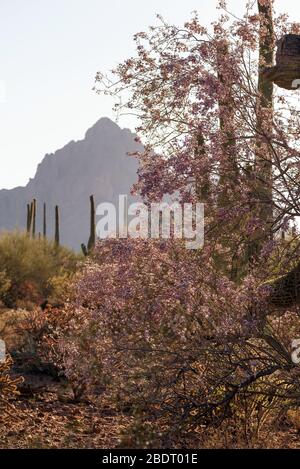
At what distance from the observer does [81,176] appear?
576 feet

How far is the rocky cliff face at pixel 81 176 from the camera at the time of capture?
164 m

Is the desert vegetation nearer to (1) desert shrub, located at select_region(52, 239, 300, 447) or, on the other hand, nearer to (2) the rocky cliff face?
(1) desert shrub, located at select_region(52, 239, 300, 447)

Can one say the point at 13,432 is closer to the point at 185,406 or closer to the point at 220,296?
the point at 185,406

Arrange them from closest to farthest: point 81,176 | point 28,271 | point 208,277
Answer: point 208,277 < point 28,271 < point 81,176

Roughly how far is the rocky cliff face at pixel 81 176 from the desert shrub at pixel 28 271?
131534 mm

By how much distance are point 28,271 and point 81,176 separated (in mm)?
154686

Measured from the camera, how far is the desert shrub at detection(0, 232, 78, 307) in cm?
2017

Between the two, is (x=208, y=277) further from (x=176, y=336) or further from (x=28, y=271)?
(x=28, y=271)

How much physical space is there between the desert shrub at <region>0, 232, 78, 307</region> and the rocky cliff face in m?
132

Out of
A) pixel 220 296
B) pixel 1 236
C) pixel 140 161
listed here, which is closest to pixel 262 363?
pixel 220 296

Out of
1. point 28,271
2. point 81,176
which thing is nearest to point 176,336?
point 28,271

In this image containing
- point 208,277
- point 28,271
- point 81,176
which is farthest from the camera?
point 81,176

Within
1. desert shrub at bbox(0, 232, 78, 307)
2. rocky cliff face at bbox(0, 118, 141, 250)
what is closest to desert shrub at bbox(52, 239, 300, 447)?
desert shrub at bbox(0, 232, 78, 307)

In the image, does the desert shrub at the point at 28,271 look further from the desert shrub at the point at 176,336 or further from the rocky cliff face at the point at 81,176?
the rocky cliff face at the point at 81,176
